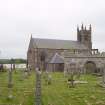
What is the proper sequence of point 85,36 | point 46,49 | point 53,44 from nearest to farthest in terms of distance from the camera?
point 46,49, point 53,44, point 85,36

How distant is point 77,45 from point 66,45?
4.30 meters

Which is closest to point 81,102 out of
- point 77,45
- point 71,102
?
point 71,102

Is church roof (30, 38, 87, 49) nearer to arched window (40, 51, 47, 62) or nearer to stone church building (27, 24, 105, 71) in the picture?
stone church building (27, 24, 105, 71)

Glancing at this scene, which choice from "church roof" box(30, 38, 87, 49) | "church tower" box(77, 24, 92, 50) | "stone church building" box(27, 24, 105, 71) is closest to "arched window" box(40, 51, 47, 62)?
"stone church building" box(27, 24, 105, 71)

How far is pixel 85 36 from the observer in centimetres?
8225

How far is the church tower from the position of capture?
81.3 m

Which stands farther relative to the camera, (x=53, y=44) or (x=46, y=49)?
(x=53, y=44)

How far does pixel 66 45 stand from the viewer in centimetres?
7581

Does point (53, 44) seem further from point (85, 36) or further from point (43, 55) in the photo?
point (85, 36)

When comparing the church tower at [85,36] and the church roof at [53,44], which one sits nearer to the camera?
the church roof at [53,44]

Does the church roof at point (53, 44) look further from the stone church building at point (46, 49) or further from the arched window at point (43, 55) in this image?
the arched window at point (43, 55)

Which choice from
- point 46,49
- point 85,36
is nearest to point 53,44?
point 46,49

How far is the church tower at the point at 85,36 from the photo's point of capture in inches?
3201

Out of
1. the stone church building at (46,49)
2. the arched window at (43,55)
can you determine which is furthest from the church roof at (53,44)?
the arched window at (43,55)
